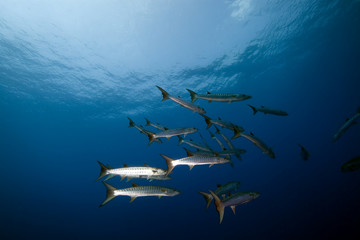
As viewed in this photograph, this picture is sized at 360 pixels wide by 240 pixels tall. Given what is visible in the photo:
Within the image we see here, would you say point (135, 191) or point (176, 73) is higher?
point (176, 73)

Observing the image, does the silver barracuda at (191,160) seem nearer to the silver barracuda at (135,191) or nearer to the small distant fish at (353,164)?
the silver barracuda at (135,191)

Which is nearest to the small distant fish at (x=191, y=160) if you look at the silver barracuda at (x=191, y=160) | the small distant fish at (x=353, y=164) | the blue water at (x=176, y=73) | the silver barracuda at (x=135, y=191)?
the silver barracuda at (x=191, y=160)

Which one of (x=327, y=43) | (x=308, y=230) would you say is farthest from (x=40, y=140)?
(x=327, y=43)

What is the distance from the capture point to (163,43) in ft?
62.0

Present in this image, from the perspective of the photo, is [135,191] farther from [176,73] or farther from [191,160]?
[176,73]

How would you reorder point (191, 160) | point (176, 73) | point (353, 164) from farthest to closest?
point (176, 73), point (191, 160), point (353, 164)

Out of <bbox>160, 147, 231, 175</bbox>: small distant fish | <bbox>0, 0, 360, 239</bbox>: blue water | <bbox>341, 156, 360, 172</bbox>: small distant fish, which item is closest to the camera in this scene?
<bbox>341, 156, 360, 172</bbox>: small distant fish

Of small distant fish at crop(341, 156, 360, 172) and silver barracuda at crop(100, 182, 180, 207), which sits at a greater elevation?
silver barracuda at crop(100, 182, 180, 207)

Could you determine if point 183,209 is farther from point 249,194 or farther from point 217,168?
point 249,194

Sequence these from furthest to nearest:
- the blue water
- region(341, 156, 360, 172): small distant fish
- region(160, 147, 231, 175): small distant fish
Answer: the blue water → region(160, 147, 231, 175): small distant fish → region(341, 156, 360, 172): small distant fish

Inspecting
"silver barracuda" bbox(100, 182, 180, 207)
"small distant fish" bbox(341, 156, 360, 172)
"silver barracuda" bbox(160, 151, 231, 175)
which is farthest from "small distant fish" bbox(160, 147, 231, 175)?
"small distant fish" bbox(341, 156, 360, 172)

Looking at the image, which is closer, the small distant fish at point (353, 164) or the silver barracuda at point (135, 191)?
the small distant fish at point (353, 164)

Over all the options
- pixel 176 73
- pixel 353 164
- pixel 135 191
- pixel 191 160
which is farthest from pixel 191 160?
pixel 176 73

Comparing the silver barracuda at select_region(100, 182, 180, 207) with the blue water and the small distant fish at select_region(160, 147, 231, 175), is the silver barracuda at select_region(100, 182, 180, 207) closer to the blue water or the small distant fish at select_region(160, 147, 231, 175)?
the small distant fish at select_region(160, 147, 231, 175)
